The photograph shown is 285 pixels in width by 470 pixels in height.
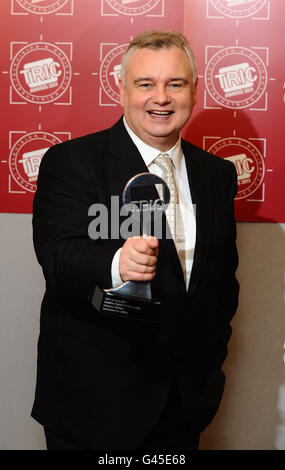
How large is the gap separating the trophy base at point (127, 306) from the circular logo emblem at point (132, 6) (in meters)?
1.22

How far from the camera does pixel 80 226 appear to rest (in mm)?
1210

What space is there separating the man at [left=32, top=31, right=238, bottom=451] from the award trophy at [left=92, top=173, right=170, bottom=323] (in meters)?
0.22

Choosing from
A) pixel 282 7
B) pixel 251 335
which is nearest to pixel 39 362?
pixel 251 335

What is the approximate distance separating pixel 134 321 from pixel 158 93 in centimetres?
57

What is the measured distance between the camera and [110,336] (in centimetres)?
132

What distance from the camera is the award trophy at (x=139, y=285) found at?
1.00 metres

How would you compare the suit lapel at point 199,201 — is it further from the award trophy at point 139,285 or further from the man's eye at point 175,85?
the award trophy at point 139,285

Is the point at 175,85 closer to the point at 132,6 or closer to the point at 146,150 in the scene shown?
the point at 146,150

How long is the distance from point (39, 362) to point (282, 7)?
1.44 metres

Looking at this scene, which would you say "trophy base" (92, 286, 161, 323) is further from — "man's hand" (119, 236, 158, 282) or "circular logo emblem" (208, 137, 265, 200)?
"circular logo emblem" (208, 137, 265, 200)
